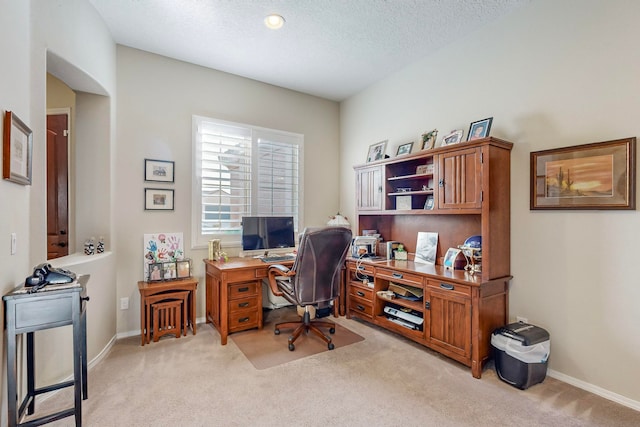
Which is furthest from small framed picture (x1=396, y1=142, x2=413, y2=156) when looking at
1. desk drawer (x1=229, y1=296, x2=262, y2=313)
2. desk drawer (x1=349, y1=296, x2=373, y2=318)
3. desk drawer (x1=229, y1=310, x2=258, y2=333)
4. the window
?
desk drawer (x1=229, y1=310, x2=258, y2=333)

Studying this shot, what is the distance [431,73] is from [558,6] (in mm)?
1204

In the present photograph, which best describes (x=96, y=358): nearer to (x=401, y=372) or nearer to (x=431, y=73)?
(x=401, y=372)

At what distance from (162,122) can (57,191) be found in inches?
49.1

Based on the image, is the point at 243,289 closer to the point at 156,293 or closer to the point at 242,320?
the point at 242,320

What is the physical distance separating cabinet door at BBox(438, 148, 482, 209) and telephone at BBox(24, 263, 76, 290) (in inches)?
114

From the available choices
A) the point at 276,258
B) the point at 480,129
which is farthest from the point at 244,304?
the point at 480,129

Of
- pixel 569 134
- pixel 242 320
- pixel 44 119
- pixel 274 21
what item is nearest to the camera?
pixel 44 119

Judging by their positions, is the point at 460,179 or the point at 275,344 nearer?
the point at 460,179

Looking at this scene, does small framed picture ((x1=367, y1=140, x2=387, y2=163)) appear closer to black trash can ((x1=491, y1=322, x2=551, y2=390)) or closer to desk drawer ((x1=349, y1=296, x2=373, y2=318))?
desk drawer ((x1=349, y1=296, x2=373, y2=318))

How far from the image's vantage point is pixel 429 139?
10.5 feet

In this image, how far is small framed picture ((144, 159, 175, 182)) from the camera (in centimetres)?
329

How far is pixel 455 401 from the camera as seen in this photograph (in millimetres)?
2105

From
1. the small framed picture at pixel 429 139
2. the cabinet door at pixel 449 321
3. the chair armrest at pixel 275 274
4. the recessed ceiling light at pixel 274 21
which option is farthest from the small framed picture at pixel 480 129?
the chair armrest at pixel 275 274

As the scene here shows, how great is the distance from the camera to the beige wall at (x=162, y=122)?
10.4 feet
